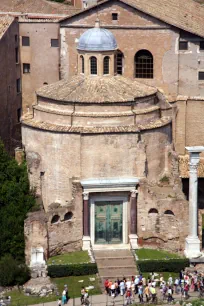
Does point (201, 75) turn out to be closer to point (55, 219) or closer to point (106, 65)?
point (106, 65)

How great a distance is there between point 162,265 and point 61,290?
18.5 feet

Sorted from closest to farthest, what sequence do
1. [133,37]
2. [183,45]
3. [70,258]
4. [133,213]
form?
[70,258] < [133,213] < [183,45] < [133,37]

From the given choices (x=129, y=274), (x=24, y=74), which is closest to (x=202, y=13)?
(x=24, y=74)

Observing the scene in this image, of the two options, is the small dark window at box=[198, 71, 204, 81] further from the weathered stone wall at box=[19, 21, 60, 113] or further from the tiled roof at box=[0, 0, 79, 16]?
the tiled roof at box=[0, 0, 79, 16]

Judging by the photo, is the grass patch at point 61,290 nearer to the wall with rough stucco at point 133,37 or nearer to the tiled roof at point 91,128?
→ the tiled roof at point 91,128

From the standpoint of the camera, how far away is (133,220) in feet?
188

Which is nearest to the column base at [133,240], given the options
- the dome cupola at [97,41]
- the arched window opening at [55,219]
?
the arched window opening at [55,219]

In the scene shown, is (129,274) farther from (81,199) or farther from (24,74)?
(24,74)

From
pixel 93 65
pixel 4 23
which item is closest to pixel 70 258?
pixel 93 65

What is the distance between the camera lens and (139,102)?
58.5 metres

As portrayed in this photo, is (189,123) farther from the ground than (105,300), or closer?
farther from the ground

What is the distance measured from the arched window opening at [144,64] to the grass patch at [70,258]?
13.8m

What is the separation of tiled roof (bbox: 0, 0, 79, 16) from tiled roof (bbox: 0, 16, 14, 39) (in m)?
9.25

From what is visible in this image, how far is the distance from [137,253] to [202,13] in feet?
66.3
